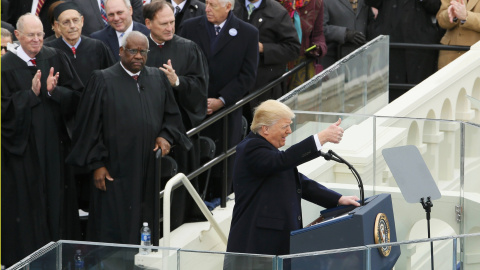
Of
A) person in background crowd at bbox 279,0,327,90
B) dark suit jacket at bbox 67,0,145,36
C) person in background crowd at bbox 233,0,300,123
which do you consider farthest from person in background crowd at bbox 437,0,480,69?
dark suit jacket at bbox 67,0,145,36

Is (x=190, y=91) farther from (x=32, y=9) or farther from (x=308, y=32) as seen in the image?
(x=308, y=32)

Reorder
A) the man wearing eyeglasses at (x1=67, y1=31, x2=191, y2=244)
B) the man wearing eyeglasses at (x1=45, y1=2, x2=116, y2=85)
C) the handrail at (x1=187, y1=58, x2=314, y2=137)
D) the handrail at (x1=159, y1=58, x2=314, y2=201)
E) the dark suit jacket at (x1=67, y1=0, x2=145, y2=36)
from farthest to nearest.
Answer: the dark suit jacket at (x1=67, y1=0, x2=145, y2=36) → the handrail at (x1=187, y1=58, x2=314, y2=137) → the handrail at (x1=159, y1=58, x2=314, y2=201) → the man wearing eyeglasses at (x1=45, y1=2, x2=116, y2=85) → the man wearing eyeglasses at (x1=67, y1=31, x2=191, y2=244)

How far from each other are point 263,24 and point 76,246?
217 inches

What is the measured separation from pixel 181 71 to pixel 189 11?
4.18 ft

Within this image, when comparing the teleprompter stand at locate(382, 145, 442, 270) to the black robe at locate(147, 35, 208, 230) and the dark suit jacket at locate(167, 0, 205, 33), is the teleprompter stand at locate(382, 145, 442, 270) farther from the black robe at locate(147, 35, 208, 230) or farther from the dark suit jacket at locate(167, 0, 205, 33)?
the dark suit jacket at locate(167, 0, 205, 33)

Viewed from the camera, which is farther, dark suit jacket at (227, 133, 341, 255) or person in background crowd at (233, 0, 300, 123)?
person in background crowd at (233, 0, 300, 123)

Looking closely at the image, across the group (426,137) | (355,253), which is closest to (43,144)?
(426,137)

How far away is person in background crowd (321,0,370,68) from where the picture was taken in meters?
12.7

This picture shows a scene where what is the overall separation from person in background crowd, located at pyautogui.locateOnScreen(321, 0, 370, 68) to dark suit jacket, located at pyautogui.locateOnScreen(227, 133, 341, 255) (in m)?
5.45

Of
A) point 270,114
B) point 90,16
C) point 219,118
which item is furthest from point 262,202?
point 90,16

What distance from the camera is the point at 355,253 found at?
19.9ft

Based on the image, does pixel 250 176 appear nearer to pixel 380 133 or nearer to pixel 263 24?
pixel 380 133

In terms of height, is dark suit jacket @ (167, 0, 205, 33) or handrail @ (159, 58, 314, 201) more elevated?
dark suit jacket @ (167, 0, 205, 33)

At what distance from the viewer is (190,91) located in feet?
32.3
